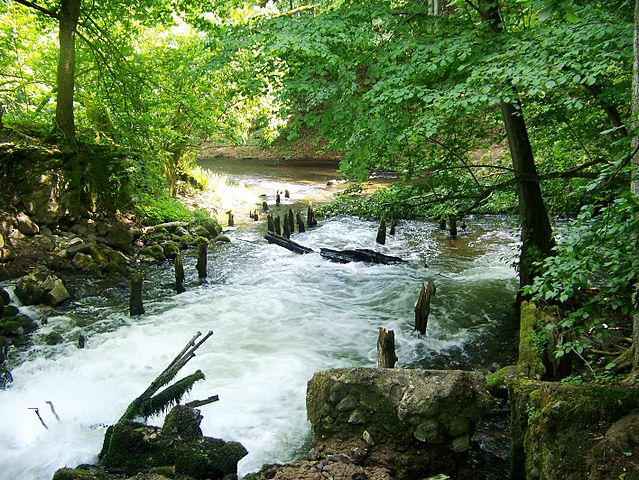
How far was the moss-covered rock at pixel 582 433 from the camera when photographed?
3.25m

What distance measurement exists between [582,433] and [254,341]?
635 cm

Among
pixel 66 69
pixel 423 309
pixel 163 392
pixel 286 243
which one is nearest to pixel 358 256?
pixel 286 243

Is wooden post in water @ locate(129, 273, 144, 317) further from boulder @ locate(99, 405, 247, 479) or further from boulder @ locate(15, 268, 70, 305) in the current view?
boulder @ locate(99, 405, 247, 479)

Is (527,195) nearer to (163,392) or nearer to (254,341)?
(254,341)

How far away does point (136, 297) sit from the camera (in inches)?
382

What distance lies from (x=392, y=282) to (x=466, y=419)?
747 cm

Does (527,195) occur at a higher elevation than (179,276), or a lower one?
higher

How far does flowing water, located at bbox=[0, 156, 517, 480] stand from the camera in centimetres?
614

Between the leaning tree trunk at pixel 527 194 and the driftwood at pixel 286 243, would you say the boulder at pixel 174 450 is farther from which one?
the driftwood at pixel 286 243

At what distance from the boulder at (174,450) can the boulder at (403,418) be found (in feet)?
3.39

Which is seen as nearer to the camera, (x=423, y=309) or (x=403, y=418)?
(x=403, y=418)

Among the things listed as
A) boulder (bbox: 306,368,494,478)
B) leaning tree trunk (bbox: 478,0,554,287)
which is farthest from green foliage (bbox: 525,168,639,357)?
leaning tree trunk (bbox: 478,0,554,287)

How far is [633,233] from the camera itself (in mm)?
3227

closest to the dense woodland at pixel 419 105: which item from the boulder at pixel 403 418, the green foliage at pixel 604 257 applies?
the green foliage at pixel 604 257
